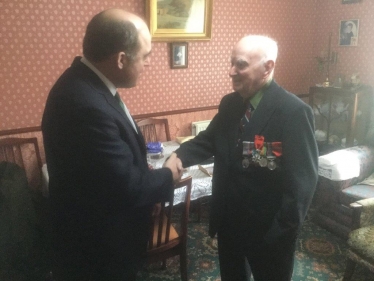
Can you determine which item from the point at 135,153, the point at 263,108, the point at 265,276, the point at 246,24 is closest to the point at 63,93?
the point at 135,153

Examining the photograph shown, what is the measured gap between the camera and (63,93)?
1.10 metres

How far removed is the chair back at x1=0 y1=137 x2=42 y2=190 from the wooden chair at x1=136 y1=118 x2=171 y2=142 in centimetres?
94

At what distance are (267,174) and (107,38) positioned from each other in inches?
32.6

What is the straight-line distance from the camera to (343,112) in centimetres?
342

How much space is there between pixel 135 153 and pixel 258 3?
288cm

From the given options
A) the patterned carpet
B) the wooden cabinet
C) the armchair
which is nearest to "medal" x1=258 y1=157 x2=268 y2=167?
the armchair

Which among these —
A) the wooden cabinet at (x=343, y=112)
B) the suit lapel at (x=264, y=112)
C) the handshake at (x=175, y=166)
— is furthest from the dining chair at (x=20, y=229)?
→ the wooden cabinet at (x=343, y=112)

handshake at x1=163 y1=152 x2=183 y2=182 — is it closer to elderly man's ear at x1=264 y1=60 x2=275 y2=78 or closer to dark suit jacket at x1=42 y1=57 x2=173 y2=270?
dark suit jacket at x1=42 y1=57 x2=173 y2=270

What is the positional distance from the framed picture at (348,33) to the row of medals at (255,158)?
2.78 metres

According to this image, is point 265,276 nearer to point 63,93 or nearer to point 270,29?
point 63,93

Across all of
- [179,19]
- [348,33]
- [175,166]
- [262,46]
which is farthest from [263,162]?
[348,33]

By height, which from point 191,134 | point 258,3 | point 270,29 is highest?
point 258,3

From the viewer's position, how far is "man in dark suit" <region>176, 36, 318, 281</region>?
1.37 metres

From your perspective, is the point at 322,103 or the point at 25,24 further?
the point at 322,103
